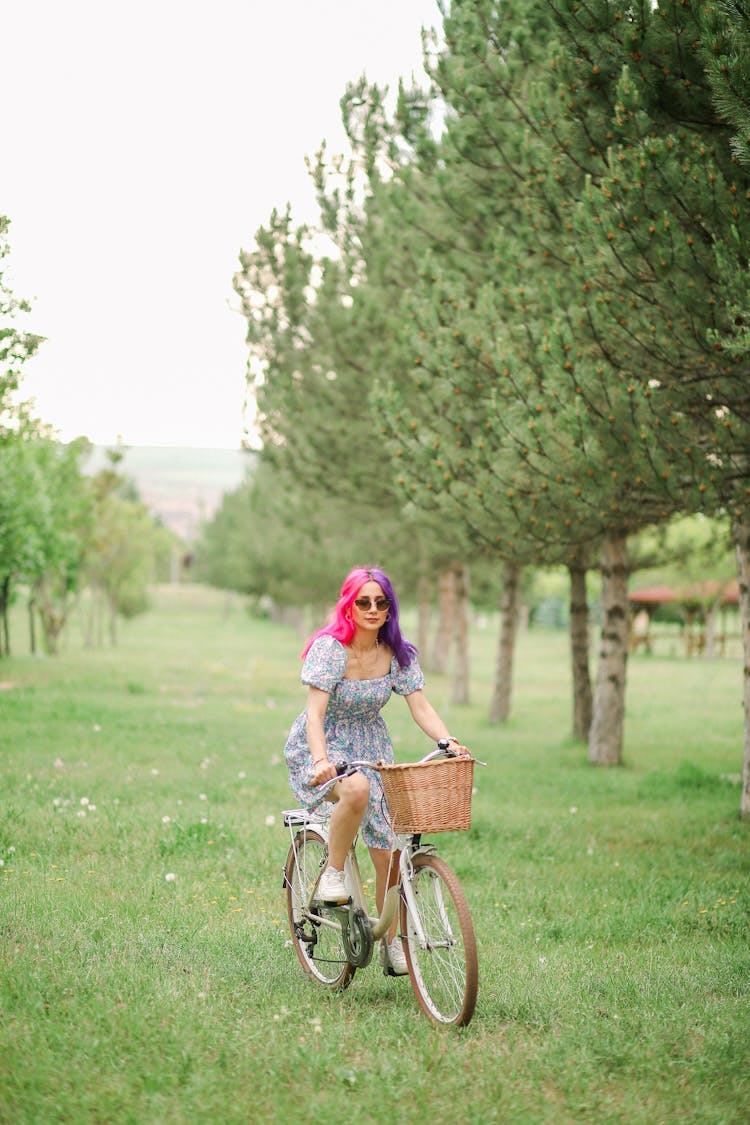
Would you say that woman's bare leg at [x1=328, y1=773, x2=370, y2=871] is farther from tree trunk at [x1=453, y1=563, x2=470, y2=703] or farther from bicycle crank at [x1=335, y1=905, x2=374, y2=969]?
tree trunk at [x1=453, y1=563, x2=470, y2=703]

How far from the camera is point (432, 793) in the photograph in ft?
15.6

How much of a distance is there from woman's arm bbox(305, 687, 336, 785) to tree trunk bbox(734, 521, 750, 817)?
5713mm

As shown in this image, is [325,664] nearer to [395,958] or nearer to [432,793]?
[432,793]

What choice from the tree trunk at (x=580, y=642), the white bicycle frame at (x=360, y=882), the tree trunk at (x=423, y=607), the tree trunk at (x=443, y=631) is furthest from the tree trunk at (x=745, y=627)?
the tree trunk at (x=443, y=631)

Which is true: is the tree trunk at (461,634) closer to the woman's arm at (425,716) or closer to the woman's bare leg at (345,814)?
the woman's arm at (425,716)

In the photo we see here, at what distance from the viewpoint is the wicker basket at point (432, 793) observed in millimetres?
4723

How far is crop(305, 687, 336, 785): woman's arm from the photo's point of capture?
4.99m

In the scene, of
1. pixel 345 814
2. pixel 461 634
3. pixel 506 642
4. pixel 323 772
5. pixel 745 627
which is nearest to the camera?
pixel 323 772

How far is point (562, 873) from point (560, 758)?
7708 mm

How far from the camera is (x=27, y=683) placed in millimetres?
22312

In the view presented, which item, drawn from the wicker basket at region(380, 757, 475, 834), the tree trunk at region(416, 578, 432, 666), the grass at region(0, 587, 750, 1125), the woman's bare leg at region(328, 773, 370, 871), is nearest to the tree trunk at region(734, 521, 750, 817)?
the grass at region(0, 587, 750, 1125)

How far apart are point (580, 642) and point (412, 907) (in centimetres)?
1258

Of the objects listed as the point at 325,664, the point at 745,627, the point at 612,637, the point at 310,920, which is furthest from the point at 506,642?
the point at 325,664

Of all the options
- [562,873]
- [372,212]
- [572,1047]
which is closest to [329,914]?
[572,1047]
